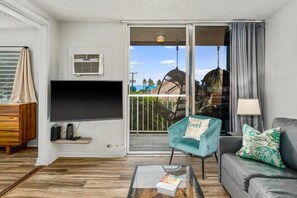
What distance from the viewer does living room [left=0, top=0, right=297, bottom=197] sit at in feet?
10.2

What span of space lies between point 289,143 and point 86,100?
2.88 m

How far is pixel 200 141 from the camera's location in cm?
313

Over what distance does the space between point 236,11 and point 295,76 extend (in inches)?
50.7

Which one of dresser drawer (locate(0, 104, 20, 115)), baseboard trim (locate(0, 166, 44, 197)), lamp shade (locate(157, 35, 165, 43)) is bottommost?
baseboard trim (locate(0, 166, 44, 197))

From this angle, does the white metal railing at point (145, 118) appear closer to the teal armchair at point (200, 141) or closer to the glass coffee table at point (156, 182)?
the teal armchair at point (200, 141)

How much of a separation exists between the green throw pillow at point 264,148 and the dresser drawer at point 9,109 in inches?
147

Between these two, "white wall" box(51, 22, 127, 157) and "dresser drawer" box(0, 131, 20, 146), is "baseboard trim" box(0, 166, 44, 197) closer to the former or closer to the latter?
"white wall" box(51, 22, 127, 157)

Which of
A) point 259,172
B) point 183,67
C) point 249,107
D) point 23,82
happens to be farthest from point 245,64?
point 23,82

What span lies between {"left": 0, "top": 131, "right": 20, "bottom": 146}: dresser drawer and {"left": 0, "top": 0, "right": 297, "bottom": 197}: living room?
0.78 feet

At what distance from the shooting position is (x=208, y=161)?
153 inches

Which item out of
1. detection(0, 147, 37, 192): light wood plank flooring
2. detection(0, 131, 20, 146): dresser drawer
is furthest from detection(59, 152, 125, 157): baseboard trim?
detection(0, 131, 20, 146): dresser drawer

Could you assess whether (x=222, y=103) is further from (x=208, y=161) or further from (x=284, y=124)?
(x=284, y=124)

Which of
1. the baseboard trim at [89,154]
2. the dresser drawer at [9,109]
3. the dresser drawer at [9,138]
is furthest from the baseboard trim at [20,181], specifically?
the dresser drawer at [9,109]

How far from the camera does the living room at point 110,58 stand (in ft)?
10.2
